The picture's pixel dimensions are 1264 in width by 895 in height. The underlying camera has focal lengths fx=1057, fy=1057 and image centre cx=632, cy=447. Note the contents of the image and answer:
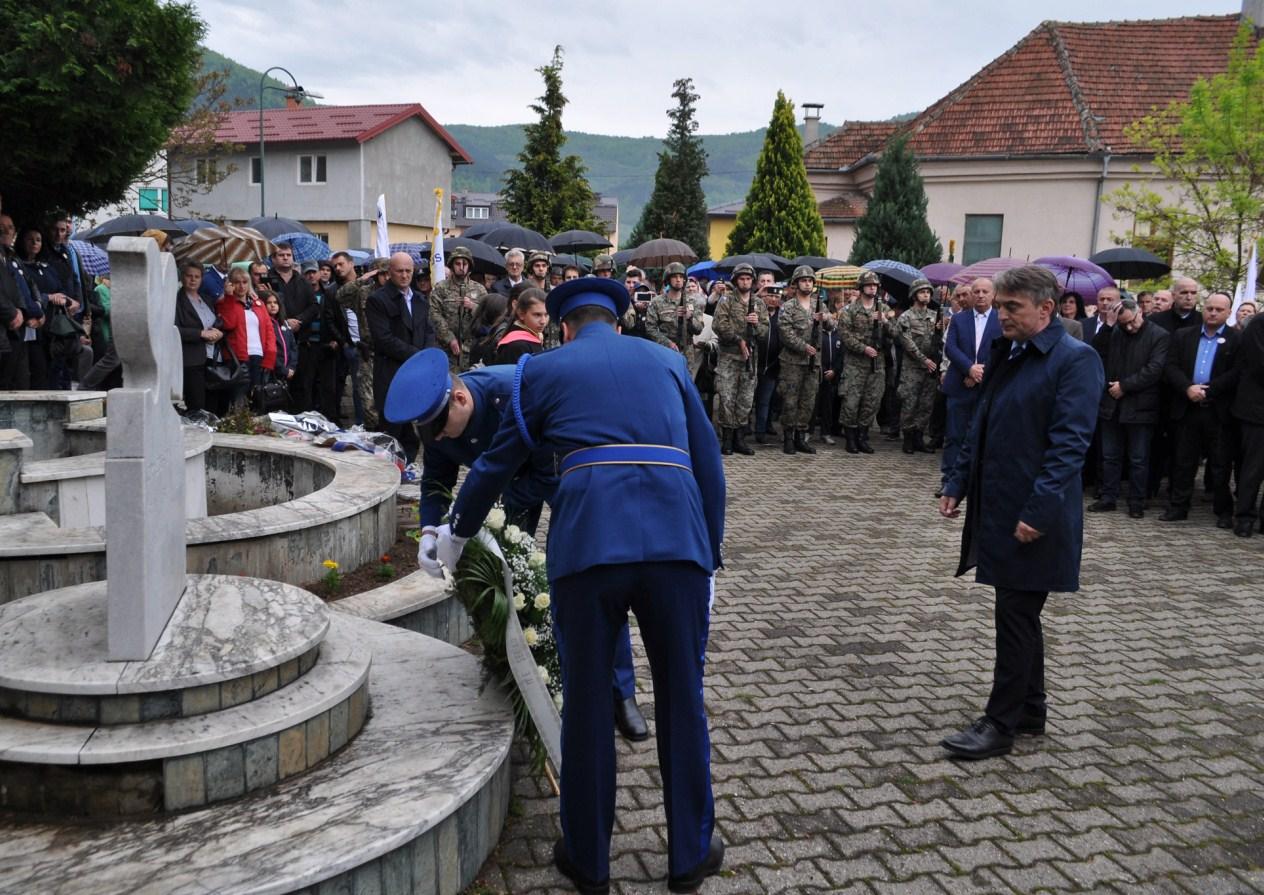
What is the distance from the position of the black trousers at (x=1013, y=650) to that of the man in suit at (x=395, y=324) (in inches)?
259

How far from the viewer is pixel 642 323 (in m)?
14.4

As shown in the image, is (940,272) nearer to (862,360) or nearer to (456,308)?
(862,360)

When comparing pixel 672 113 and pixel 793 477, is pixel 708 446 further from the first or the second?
pixel 672 113

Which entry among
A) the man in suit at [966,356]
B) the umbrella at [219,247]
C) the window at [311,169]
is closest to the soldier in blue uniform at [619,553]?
the man in suit at [966,356]

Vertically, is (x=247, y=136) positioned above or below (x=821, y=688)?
above

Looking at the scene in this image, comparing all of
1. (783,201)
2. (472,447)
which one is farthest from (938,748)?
(783,201)

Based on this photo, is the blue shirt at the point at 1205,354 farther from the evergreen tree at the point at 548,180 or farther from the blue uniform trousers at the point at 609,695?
the evergreen tree at the point at 548,180

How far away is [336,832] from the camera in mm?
3174

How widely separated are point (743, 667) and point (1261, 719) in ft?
8.73

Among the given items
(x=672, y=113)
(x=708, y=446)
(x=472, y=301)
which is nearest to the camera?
(x=708, y=446)

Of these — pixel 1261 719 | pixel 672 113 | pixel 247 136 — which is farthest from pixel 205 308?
pixel 672 113

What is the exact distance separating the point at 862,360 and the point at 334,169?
3945cm

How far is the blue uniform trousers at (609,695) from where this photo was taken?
3406 millimetres

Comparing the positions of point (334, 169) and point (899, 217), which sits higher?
point (334, 169)
